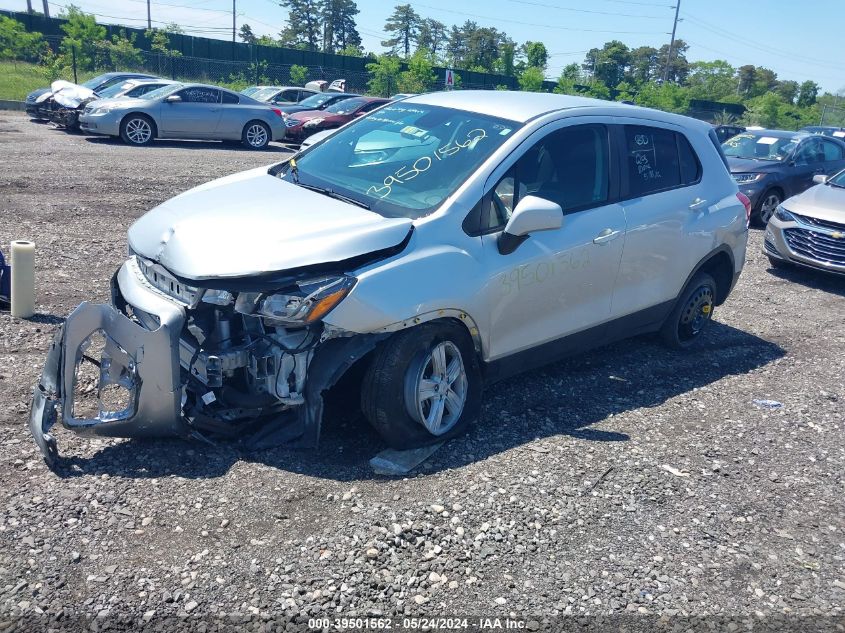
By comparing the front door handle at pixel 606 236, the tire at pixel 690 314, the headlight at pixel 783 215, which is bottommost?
the tire at pixel 690 314

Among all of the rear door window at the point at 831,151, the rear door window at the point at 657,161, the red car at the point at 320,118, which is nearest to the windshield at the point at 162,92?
the red car at the point at 320,118

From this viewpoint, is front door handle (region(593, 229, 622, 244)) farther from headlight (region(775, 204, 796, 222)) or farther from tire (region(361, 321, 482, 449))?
headlight (region(775, 204, 796, 222))

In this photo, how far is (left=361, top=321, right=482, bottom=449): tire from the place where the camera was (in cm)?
414

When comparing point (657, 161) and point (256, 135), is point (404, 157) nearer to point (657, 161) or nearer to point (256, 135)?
point (657, 161)

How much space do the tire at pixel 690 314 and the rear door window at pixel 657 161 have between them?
2.95ft

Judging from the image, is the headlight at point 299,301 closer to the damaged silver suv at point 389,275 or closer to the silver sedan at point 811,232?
the damaged silver suv at point 389,275

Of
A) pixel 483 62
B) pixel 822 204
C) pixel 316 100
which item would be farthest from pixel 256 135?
pixel 483 62

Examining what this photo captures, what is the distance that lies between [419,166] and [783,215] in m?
6.78

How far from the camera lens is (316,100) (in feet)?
77.9

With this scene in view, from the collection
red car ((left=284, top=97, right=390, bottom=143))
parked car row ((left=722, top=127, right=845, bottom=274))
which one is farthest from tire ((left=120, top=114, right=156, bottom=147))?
parked car row ((left=722, top=127, right=845, bottom=274))

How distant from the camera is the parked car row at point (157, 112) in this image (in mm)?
16844

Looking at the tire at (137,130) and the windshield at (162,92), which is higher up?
the windshield at (162,92)

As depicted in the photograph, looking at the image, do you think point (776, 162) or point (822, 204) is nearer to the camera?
point (822, 204)

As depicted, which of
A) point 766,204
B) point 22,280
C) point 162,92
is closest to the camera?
point 22,280
